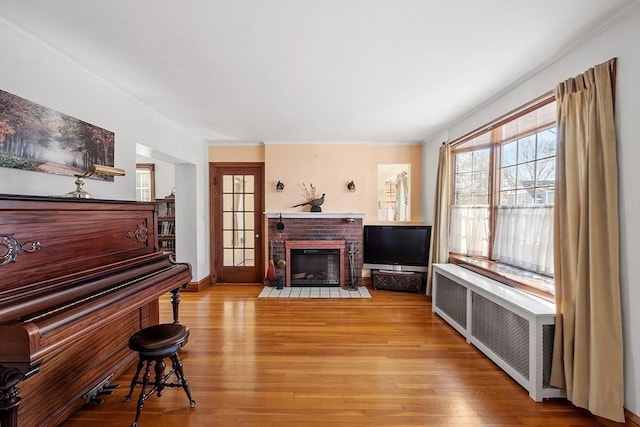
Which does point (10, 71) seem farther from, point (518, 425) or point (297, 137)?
point (518, 425)

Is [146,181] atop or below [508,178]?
atop

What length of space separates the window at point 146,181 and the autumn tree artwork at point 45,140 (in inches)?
131

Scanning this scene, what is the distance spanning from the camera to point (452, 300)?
313cm

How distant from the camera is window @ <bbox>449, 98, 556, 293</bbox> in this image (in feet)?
8.18

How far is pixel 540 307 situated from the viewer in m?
2.03

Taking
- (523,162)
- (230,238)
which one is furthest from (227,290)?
(523,162)

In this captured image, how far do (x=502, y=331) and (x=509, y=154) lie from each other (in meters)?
1.92

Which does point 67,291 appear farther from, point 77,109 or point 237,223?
point 237,223

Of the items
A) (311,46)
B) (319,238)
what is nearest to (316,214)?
(319,238)

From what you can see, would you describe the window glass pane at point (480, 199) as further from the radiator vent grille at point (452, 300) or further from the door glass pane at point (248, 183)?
the door glass pane at point (248, 183)

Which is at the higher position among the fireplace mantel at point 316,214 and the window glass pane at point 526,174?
the window glass pane at point 526,174

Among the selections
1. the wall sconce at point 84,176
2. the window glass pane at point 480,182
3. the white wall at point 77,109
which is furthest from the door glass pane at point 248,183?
the window glass pane at point 480,182

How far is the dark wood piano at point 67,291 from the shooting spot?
3.74 ft

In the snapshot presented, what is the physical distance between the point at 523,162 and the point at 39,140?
4182mm
